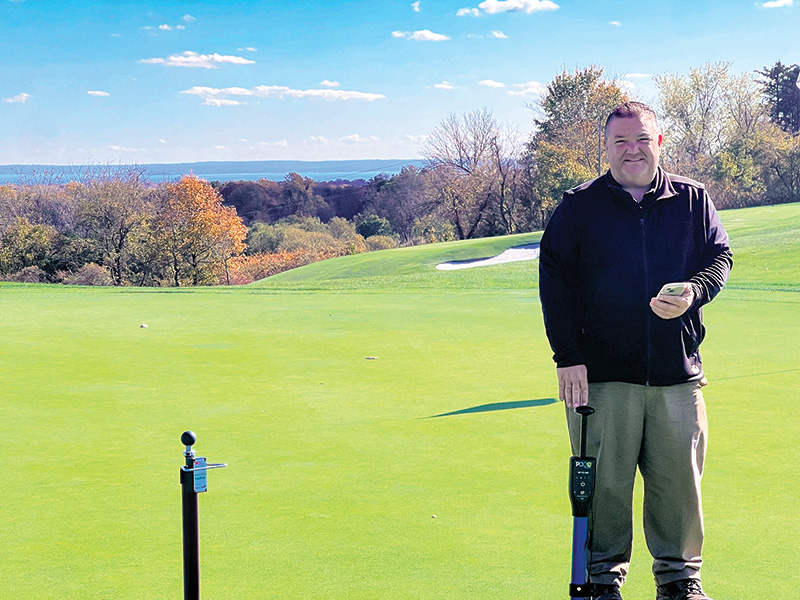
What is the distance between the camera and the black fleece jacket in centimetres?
336

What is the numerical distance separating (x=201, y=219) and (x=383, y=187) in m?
44.5

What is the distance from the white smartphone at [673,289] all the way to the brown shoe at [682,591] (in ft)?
3.14

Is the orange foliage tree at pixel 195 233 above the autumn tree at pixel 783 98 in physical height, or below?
below

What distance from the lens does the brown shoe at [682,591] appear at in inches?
124

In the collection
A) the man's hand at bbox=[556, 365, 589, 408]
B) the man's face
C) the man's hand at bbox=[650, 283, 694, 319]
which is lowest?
the man's hand at bbox=[556, 365, 589, 408]

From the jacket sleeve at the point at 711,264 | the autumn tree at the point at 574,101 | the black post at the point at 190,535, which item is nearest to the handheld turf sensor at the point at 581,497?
the jacket sleeve at the point at 711,264

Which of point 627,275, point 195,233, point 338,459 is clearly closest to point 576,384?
point 627,275

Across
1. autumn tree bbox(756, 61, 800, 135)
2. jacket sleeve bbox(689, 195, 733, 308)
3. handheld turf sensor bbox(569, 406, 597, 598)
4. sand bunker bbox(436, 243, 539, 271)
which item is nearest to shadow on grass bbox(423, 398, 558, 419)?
jacket sleeve bbox(689, 195, 733, 308)

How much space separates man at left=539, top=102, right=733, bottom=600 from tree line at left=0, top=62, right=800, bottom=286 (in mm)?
33522

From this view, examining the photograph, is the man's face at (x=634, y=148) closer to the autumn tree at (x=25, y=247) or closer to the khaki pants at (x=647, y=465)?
the khaki pants at (x=647, y=465)

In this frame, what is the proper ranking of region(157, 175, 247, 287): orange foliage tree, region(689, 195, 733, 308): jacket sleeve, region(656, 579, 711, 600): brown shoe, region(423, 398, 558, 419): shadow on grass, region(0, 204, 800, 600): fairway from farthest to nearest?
region(157, 175, 247, 287): orange foliage tree < region(423, 398, 558, 419): shadow on grass < region(0, 204, 800, 600): fairway < region(689, 195, 733, 308): jacket sleeve < region(656, 579, 711, 600): brown shoe

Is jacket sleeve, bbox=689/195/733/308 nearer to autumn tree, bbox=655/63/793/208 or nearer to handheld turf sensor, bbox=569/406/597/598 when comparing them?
handheld turf sensor, bbox=569/406/597/598

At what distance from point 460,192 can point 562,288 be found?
166 feet

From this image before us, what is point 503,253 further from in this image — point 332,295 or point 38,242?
point 38,242
